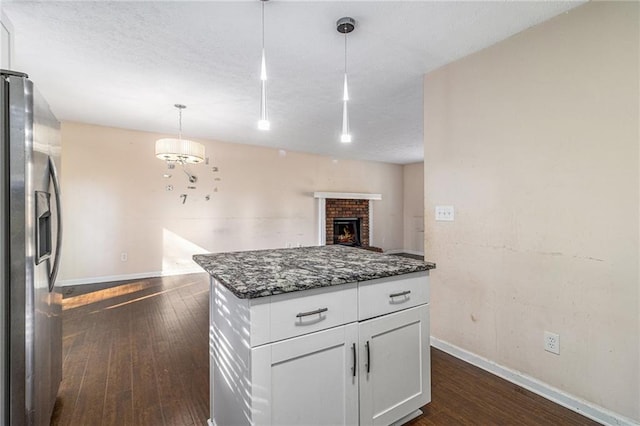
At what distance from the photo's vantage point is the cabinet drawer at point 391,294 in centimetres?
136

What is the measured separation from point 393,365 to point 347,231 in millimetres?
5784

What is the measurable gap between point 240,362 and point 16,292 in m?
0.85

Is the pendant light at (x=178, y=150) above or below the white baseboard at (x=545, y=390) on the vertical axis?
above

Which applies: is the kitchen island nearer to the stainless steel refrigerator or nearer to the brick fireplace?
the stainless steel refrigerator

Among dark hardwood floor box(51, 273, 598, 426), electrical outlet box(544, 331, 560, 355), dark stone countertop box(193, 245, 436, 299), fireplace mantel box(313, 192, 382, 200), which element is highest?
fireplace mantel box(313, 192, 382, 200)

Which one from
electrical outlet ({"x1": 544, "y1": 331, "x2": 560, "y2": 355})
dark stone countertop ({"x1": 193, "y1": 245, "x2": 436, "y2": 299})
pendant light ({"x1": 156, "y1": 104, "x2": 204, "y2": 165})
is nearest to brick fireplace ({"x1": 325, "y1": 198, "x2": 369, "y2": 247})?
pendant light ({"x1": 156, "y1": 104, "x2": 204, "y2": 165})

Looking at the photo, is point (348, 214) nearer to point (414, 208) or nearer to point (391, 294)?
point (414, 208)

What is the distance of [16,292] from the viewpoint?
3.60 ft

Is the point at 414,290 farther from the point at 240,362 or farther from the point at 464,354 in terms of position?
the point at 464,354

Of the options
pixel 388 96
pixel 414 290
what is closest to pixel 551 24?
pixel 388 96

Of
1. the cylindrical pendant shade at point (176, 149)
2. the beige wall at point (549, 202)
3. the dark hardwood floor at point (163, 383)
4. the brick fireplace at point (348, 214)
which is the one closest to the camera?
the beige wall at point (549, 202)

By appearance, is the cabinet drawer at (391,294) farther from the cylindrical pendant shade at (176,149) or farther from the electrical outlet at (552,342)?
the cylindrical pendant shade at (176,149)

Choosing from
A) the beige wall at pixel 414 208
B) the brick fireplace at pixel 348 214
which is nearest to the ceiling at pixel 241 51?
the brick fireplace at pixel 348 214

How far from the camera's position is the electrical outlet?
1798 mm
